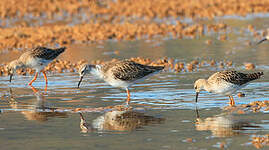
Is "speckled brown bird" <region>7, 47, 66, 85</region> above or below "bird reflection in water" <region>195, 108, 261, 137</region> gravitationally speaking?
above

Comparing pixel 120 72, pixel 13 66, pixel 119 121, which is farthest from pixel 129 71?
pixel 13 66

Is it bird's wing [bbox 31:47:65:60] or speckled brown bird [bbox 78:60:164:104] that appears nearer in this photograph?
speckled brown bird [bbox 78:60:164:104]

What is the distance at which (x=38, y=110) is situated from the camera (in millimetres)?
14227

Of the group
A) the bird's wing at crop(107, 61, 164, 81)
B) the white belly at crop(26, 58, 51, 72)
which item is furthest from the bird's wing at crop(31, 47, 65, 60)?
the bird's wing at crop(107, 61, 164, 81)

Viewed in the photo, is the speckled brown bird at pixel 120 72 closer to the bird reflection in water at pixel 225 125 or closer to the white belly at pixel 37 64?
the bird reflection in water at pixel 225 125

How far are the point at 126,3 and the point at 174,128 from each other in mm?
29200

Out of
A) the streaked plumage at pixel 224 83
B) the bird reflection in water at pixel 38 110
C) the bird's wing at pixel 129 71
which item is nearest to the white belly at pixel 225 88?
the streaked plumage at pixel 224 83

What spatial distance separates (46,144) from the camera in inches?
434

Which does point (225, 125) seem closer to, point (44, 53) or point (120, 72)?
point (120, 72)

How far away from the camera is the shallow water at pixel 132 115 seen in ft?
36.1

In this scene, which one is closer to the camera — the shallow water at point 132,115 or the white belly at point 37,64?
the shallow water at point 132,115

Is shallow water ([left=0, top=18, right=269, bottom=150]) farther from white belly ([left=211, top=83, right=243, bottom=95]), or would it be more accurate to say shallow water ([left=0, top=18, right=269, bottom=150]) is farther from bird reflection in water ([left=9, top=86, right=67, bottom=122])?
white belly ([left=211, top=83, right=243, bottom=95])

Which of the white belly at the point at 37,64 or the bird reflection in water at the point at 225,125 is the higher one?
the white belly at the point at 37,64

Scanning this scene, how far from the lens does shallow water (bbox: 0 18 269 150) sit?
1099cm
